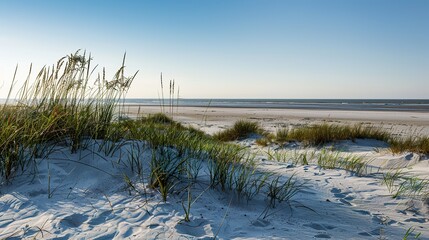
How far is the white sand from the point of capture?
213 centimetres

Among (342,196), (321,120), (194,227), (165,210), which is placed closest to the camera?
(194,227)

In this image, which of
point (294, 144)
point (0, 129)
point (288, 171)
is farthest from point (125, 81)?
point (294, 144)

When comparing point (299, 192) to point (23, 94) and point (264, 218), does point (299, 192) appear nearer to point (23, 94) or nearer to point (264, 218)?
point (264, 218)

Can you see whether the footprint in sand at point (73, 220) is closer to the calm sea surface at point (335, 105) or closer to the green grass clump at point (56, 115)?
the green grass clump at point (56, 115)

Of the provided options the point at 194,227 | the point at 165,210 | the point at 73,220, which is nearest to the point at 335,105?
the point at 165,210

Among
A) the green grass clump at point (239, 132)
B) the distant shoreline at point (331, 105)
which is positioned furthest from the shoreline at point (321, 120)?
the distant shoreline at point (331, 105)

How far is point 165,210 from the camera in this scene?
2404 mm

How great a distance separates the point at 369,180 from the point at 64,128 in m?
3.57

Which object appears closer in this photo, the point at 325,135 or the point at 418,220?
the point at 418,220

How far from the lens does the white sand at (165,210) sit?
213 centimetres

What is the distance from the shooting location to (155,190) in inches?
107

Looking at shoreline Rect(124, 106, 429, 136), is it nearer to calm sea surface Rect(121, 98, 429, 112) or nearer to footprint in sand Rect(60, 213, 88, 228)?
calm sea surface Rect(121, 98, 429, 112)

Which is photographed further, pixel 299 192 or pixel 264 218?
pixel 299 192

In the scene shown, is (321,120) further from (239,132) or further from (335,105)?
(335,105)
